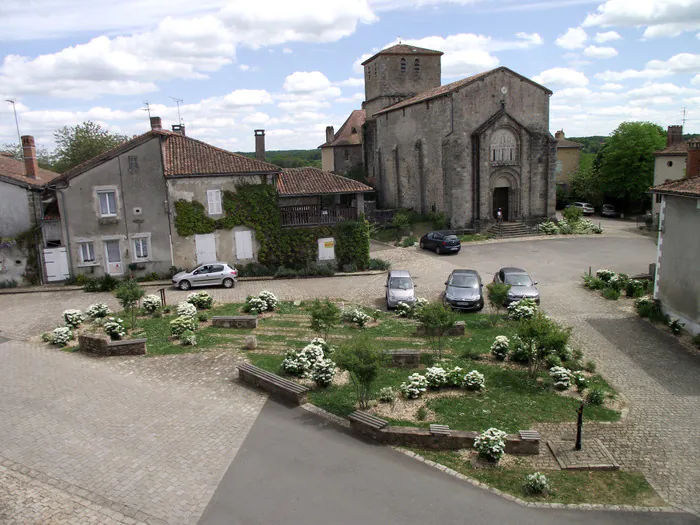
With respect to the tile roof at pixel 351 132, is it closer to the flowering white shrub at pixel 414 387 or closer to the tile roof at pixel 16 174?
the tile roof at pixel 16 174

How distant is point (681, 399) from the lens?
13.3 meters

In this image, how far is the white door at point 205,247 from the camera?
28.0 m

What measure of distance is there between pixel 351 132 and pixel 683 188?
42.3 metres

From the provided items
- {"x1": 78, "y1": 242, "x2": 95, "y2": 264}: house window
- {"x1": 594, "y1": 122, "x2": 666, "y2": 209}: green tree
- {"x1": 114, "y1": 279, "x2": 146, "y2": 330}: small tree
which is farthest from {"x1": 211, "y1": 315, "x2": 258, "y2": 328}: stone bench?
{"x1": 594, "y1": 122, "x2": 666, "y2": 209}: green tree

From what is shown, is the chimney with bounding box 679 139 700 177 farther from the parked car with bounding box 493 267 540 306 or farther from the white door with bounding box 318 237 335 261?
the white door with bounding box 318 237 335 261

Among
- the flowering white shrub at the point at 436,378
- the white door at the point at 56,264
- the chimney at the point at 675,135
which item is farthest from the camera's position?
the chimney at the point at 675,135

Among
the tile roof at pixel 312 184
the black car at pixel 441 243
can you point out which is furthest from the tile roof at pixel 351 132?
the tile roof at pixel 312 184

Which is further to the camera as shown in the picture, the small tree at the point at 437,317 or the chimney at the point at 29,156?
the chimney at the point at 29,156

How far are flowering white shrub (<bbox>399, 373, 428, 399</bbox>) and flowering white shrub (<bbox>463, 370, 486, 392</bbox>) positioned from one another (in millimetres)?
1048

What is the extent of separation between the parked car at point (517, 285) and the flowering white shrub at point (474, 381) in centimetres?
868

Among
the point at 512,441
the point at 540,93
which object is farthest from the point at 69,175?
the point at 540,93

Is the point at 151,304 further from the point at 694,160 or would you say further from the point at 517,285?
the point at 694,160

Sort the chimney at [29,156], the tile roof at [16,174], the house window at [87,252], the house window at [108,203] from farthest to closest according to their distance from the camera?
1. the chimney at [29,156]
2. the house window at [87,252]
3. the house window at [108,203]
4. the tile roof at [16,174]

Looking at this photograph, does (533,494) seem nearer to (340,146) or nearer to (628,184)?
(628,184)
